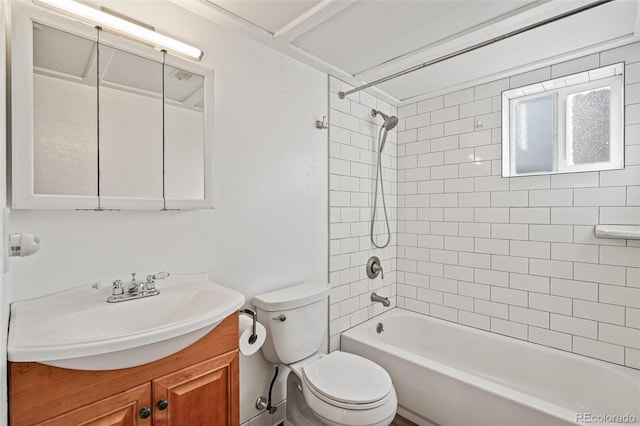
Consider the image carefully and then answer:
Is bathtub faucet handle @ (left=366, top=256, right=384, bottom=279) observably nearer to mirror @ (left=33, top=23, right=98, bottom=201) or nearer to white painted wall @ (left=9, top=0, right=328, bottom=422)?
white painted wall @ (left=9, top=0, right=328, bottom=422)

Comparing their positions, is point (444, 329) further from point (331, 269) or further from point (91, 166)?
Answer: point (91, 166)

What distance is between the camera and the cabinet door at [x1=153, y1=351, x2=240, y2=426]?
3.36 ft

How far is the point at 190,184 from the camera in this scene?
1.46 metres

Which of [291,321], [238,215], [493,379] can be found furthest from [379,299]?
[238,215]

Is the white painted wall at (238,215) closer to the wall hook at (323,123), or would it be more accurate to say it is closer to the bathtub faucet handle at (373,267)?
the wall hook at (323,123)

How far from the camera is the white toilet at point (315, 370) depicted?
1.41m

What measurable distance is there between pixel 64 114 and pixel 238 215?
829 mm

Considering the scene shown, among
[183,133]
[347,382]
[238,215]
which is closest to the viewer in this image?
[183,133]

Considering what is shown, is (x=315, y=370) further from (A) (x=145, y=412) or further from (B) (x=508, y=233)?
(B) (x=508, y=233)

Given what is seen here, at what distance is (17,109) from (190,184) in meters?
0.62

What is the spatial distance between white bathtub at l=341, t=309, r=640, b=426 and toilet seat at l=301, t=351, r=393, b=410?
37cm

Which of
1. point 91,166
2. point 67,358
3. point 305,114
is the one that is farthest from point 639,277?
point 91,166

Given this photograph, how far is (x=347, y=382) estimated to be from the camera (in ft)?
5.12

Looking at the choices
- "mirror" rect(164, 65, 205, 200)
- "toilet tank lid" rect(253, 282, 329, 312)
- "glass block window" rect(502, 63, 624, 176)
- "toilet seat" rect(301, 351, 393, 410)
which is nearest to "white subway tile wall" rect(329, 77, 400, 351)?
"toilet tank lid" rect(253, 282, 329, 312)
